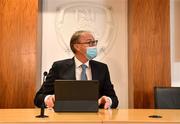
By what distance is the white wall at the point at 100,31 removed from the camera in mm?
3473

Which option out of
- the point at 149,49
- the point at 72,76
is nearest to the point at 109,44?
the point at 149,49

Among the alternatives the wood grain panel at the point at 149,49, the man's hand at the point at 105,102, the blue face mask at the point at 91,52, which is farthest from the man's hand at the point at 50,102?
the wood grain panel at the point at 149,49

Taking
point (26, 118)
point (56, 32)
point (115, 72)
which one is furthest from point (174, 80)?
point (26, 118)

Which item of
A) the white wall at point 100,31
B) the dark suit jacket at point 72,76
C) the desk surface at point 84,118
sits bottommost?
the desk surface at point 84,118

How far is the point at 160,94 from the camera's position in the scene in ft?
8.70

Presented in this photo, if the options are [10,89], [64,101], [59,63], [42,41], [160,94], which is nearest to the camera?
[64,101]

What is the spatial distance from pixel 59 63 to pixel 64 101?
0.68 metres

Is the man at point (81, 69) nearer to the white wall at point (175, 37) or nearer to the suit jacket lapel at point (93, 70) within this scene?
the suit jacket lapel at point (93, 70)

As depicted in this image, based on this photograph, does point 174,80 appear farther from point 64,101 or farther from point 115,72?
point 64,101

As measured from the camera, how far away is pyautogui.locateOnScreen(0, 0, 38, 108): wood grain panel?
3.02m

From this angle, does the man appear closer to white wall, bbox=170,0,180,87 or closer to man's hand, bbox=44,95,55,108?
man's hand, bbox=44,95,55,108

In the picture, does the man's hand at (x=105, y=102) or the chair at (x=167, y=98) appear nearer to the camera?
the man's hand at (x=105, y=102)

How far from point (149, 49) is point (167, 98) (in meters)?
0.72

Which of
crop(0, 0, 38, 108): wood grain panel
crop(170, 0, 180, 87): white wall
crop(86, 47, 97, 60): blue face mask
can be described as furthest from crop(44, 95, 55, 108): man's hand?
crop(170, 0, 180, 87): white wall
